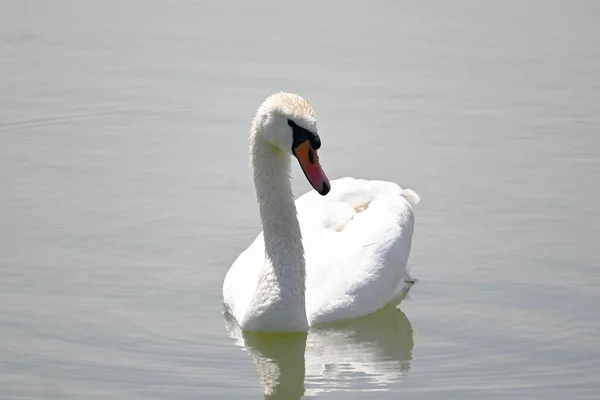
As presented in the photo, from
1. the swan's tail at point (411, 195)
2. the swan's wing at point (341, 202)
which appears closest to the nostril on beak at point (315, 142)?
the swan's wing at point (341, 202)

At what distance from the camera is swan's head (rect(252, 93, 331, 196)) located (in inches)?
365

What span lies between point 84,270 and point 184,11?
7.23m

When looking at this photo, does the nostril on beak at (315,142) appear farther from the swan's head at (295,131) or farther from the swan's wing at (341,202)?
the swan's wing at (341,202)

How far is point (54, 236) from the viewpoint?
1136cm

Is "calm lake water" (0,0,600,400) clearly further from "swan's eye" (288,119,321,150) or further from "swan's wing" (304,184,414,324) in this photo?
"swan's eye" (288,119,321,150)

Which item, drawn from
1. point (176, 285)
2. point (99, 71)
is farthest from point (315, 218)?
point (99, 71)

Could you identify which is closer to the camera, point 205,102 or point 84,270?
point 84,270

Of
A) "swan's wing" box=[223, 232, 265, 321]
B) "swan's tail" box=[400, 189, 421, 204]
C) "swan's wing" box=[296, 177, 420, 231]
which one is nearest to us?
"swan's wing" box=[223, 232, 265, 321]

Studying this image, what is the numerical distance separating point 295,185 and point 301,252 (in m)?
3.02

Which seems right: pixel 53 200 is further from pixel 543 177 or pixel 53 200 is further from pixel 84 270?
pixel 543 177

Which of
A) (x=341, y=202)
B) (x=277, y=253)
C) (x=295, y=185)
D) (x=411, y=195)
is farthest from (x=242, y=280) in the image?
(x=295, y=185)

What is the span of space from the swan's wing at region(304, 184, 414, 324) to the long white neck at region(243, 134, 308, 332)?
0.25 m

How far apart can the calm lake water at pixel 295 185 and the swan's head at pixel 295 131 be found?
1.19m

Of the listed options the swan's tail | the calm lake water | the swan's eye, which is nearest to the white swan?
the swan's eye
